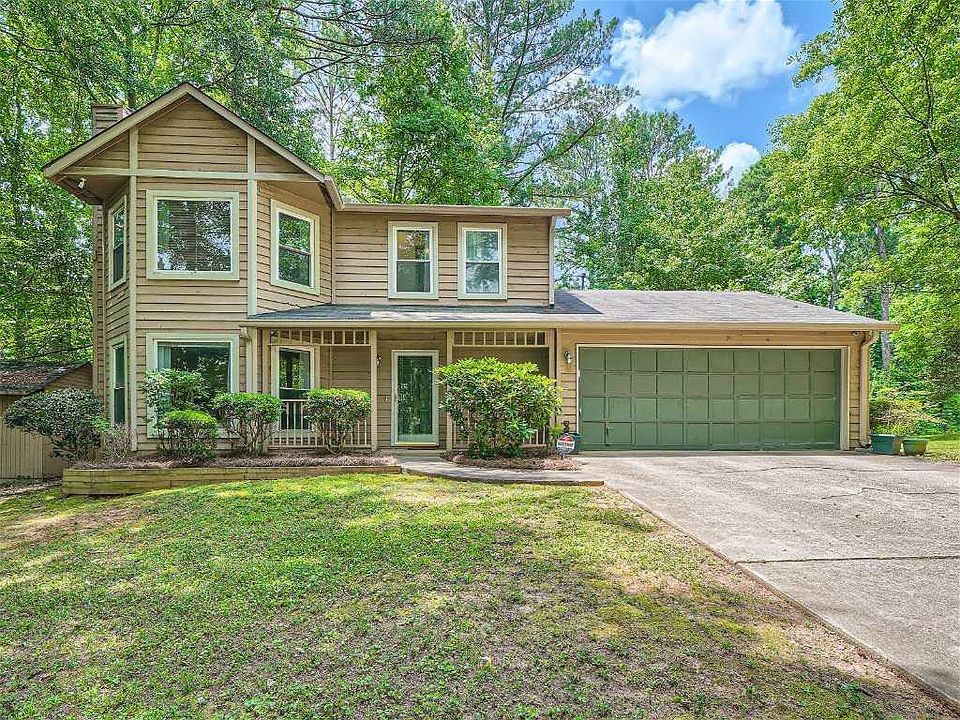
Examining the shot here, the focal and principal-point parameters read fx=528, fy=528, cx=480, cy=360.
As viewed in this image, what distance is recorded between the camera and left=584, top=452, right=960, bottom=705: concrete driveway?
10.4 feet

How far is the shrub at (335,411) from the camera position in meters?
8.62

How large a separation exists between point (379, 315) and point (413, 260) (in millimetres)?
2055

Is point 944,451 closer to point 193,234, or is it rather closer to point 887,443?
point 887,443

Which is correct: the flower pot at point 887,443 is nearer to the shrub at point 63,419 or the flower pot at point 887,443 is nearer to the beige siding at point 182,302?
the beige siding at point 182,302

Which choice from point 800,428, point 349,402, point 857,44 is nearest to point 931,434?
point 800,428

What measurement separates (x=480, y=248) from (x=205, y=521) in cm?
784

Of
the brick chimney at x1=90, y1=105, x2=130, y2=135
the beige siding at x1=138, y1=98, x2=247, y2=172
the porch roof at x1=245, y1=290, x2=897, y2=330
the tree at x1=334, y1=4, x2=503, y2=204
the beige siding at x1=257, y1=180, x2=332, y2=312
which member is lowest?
the porch roof at x1=245, y1=290, x2=897, y2=330

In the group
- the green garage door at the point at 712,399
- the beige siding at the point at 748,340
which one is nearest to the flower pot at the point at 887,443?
the beige siding at the point at 748,340

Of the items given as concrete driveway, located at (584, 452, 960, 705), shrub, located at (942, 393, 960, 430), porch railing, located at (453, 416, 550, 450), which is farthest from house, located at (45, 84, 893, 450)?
shrub, located at (942, 393, 960, 430)

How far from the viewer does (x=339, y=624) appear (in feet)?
10.8

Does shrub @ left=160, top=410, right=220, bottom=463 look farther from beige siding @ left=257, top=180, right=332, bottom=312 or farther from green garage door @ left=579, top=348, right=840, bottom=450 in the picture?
green garage door @ left=579, top=348, right=840, bottom=450

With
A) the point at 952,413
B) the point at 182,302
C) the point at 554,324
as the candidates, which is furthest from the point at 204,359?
the point at 952,413

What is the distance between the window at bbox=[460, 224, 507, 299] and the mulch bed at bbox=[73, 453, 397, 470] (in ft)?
15.0

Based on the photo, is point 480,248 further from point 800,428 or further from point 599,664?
point 599,664
